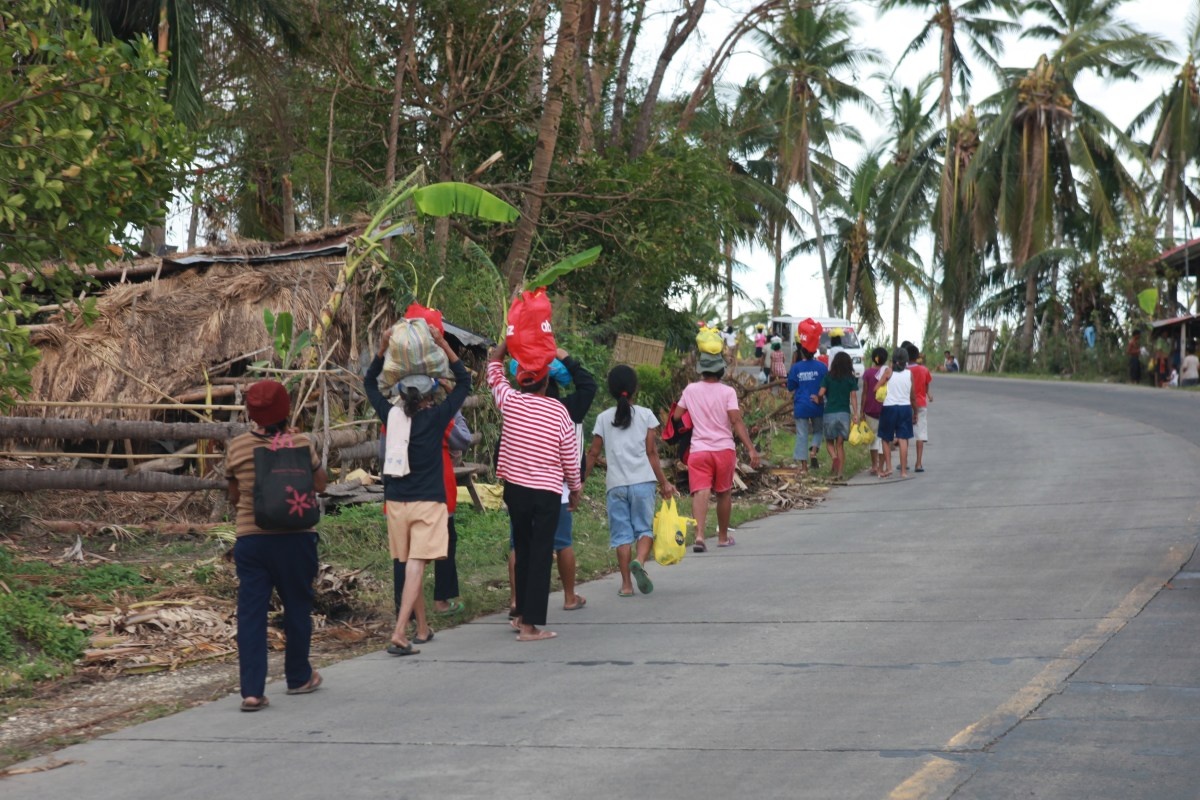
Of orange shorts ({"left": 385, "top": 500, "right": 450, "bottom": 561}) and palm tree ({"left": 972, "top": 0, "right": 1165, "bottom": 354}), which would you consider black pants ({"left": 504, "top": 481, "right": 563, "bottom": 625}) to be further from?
palm tree ({"left": 972, "top": 0, "right": 1165, "bottom": 354})

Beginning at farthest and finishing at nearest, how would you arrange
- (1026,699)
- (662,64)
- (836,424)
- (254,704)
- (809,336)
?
(662,64) < (809,336) < (836,424) < (254,704) < (1026,699)

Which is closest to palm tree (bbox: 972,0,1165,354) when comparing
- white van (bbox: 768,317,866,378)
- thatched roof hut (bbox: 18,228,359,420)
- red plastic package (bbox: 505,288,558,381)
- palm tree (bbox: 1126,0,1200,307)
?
palm tree (bbox: 1126,0,1200,307)

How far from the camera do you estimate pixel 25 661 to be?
7.76m

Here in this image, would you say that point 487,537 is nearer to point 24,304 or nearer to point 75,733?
point 24,304

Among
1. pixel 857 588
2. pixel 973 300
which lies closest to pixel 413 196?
A: pixel 857 588

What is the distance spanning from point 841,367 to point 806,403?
2.50ft

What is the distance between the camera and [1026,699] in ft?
20.8

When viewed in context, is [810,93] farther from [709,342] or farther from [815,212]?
[709,342]

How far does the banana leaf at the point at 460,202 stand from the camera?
13633 millimetres

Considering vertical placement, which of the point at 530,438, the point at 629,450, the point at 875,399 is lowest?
the point at 629,450

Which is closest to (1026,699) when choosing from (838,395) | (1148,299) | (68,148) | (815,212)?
(68,148)

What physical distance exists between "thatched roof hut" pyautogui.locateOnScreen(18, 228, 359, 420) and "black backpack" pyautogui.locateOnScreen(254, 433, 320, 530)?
6.67 meters

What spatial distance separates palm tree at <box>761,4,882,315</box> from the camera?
1763 inches

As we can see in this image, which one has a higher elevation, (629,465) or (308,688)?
(629,465)
